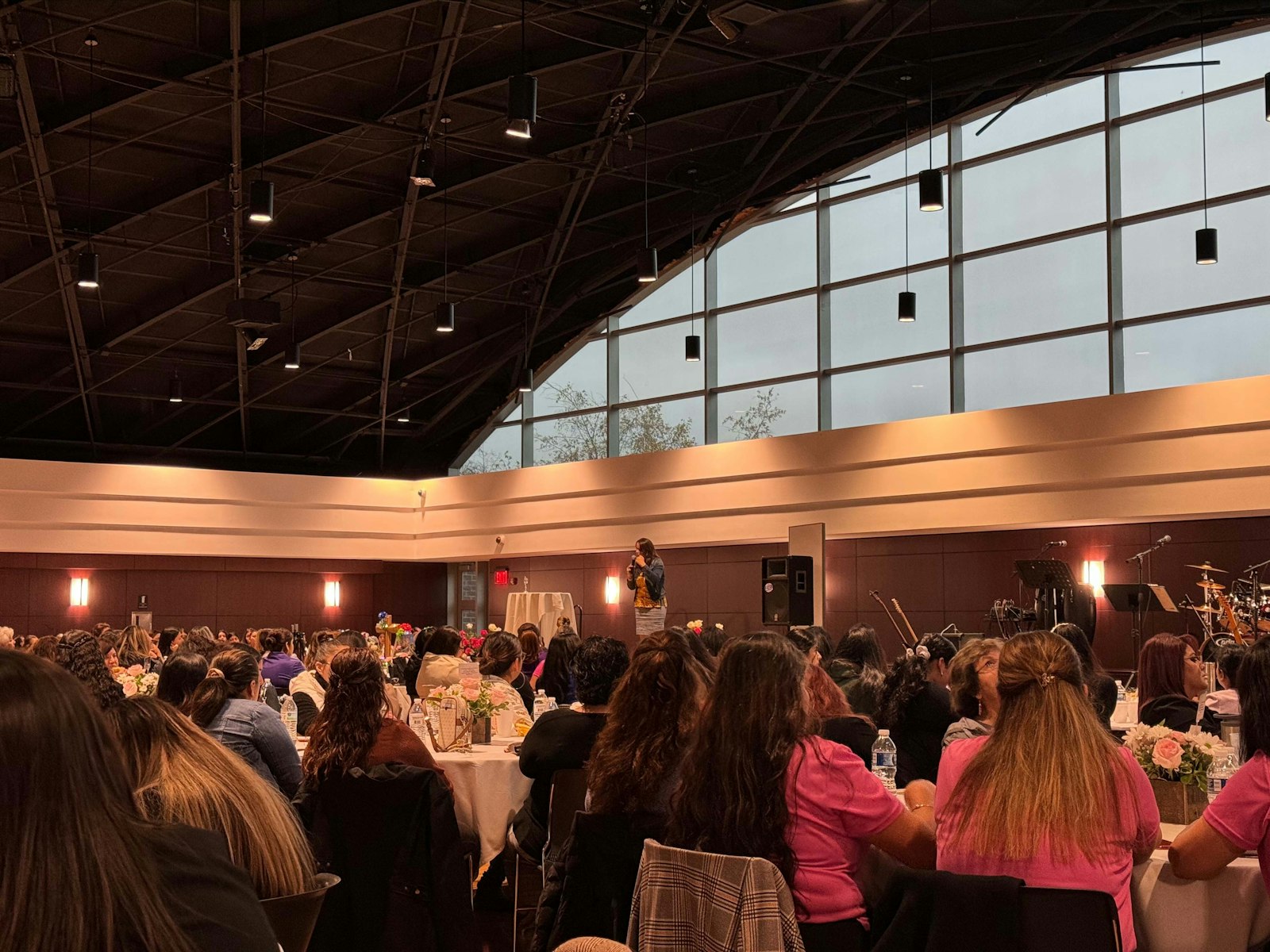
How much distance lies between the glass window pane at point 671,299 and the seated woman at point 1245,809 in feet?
49.9

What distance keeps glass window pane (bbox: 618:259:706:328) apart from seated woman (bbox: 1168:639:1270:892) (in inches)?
598

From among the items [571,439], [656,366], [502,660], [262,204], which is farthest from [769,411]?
[502,660]

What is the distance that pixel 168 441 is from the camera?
66.1 ft

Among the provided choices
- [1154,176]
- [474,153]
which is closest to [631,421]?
[474,153]

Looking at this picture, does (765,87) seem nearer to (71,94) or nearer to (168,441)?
(71,94)

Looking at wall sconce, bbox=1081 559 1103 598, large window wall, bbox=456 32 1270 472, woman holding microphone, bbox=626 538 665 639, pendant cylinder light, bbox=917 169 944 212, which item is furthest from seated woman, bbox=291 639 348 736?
large window wall, bbox=456 32 1270 472

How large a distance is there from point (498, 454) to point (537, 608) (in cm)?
459

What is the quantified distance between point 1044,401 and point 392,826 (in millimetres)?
11281

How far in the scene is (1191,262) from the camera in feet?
42.7

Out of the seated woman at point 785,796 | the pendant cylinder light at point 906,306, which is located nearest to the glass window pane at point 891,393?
the pendant cylinder light at point 906,306

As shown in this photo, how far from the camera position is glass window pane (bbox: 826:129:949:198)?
1529 centimetres

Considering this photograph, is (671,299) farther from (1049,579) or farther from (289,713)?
(289,713)

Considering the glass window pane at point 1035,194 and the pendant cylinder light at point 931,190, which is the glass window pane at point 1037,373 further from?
the pendant cylinder light at point 931,190

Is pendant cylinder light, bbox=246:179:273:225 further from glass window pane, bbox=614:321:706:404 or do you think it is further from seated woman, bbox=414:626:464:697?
glass window pane, bbox=614:321:706:404
